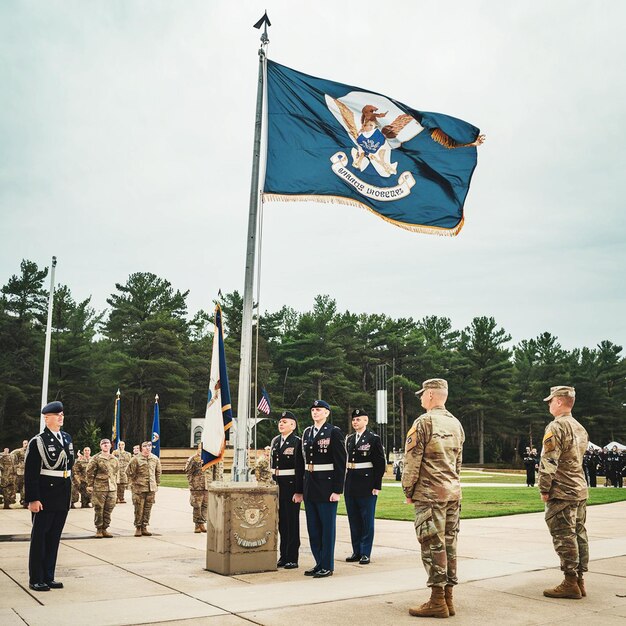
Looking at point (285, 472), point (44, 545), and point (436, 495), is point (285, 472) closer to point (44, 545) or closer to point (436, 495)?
point (44, 545)

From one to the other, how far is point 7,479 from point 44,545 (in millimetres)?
14717

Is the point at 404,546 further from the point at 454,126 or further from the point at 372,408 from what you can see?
the point at 372,408

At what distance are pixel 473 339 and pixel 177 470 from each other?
4454 centimetres

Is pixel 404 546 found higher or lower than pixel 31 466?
lower

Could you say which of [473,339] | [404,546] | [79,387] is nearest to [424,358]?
[473,339]

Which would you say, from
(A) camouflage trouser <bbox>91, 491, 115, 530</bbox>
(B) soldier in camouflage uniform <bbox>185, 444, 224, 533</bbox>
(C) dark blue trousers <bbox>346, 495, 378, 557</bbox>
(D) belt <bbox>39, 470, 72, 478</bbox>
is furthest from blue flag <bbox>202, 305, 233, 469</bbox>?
(A) camouflage trouser <bbox>91, 491, 115, 530</bbox>

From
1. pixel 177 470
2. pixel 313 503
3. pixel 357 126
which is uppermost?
pixel 357 126

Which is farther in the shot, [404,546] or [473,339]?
[473,339]

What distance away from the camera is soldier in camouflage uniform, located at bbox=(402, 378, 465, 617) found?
5836mm

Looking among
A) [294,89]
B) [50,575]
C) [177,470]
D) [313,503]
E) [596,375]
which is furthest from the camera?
[596,375]

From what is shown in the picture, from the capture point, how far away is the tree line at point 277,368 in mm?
62125

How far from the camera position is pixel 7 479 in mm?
20344

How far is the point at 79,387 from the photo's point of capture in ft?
204

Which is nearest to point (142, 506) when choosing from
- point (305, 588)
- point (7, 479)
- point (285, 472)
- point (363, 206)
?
point (285, 472)
